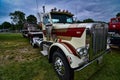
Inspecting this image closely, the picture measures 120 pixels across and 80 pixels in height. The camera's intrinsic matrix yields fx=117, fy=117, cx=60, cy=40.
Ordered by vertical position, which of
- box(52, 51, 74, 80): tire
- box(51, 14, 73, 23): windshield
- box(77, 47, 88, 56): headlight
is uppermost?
box(51, 14, 73, 23): windshield

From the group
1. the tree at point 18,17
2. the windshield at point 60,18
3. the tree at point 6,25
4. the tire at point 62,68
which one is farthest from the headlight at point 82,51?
the tree at point 6,25

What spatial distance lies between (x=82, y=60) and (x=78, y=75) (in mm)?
952

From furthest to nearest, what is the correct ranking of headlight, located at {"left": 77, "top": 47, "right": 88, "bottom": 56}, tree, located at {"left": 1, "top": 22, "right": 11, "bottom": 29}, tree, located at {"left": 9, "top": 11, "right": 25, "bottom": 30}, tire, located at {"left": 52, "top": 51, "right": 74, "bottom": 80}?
tree, located at {"left": 1, "top": 22, "right": 11, "bottom": 29} < tree, located at {"left": 9, "top": 11, "right": 25, "bottom": 30} < tire, located at {"left": 52, "top": 51, "right": 74, "bottom": 80} < headlight, located at {"left": 77, "top": 47, "right": 88, "bottom": 56}

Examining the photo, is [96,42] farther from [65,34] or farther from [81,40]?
[65,34]

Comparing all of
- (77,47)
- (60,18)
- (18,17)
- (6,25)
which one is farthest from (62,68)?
(6,25)

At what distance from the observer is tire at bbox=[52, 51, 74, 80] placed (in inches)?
130

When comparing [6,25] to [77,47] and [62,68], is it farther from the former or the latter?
[77,47]

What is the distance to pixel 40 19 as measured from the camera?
5488mm

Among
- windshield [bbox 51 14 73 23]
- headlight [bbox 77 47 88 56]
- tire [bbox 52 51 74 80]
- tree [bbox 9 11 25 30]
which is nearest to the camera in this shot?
headlight [bbox 77 47 88 56]

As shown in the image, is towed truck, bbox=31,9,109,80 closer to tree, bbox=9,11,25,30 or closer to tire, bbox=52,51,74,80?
tire, bbox=52,51,74,80

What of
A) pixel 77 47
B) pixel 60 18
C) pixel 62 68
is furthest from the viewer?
pixel 60 18

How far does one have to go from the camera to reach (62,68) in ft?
11.5

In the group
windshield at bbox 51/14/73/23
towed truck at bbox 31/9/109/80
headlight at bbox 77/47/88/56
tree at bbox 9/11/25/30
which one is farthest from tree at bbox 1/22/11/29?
headlight at bbox 77/47/88/56

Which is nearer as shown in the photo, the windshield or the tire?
the tire
